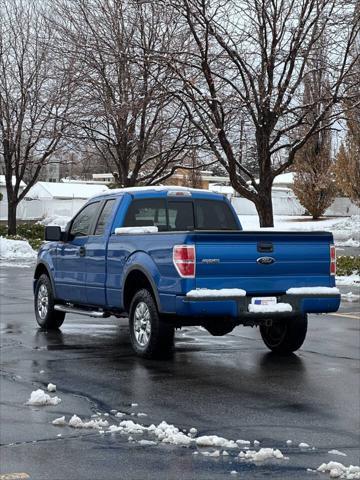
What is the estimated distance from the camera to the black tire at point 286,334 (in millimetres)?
10883

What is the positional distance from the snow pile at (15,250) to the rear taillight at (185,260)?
21.7 metres

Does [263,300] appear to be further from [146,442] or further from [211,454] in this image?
[211,454]

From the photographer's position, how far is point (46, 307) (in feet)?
43.1

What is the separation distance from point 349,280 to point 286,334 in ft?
36.2

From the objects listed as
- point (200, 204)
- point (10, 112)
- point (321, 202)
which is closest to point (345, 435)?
point (200, 204)

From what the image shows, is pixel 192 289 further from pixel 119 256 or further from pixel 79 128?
pixel 79 128

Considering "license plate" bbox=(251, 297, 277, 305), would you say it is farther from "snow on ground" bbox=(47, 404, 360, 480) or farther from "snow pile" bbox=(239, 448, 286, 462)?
"snow pile" bbox=(239, 448, 286, 462)

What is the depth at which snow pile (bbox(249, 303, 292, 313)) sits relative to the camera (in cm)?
991

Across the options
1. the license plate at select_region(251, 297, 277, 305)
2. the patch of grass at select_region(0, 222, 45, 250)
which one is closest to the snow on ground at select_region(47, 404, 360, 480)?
the license plate at select_region(251, 297, 277, 305)

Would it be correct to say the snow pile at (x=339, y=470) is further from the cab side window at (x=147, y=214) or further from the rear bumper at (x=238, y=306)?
the cab side window at (x=147, y=214)

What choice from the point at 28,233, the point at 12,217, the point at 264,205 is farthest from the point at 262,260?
the point at 28,233

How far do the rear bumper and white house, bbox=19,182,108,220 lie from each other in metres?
53.8

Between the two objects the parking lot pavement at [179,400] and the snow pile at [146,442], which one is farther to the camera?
the snow pile at [146,442]

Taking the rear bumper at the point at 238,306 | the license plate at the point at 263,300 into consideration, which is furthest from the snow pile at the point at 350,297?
the license plate at the point at 263,300
